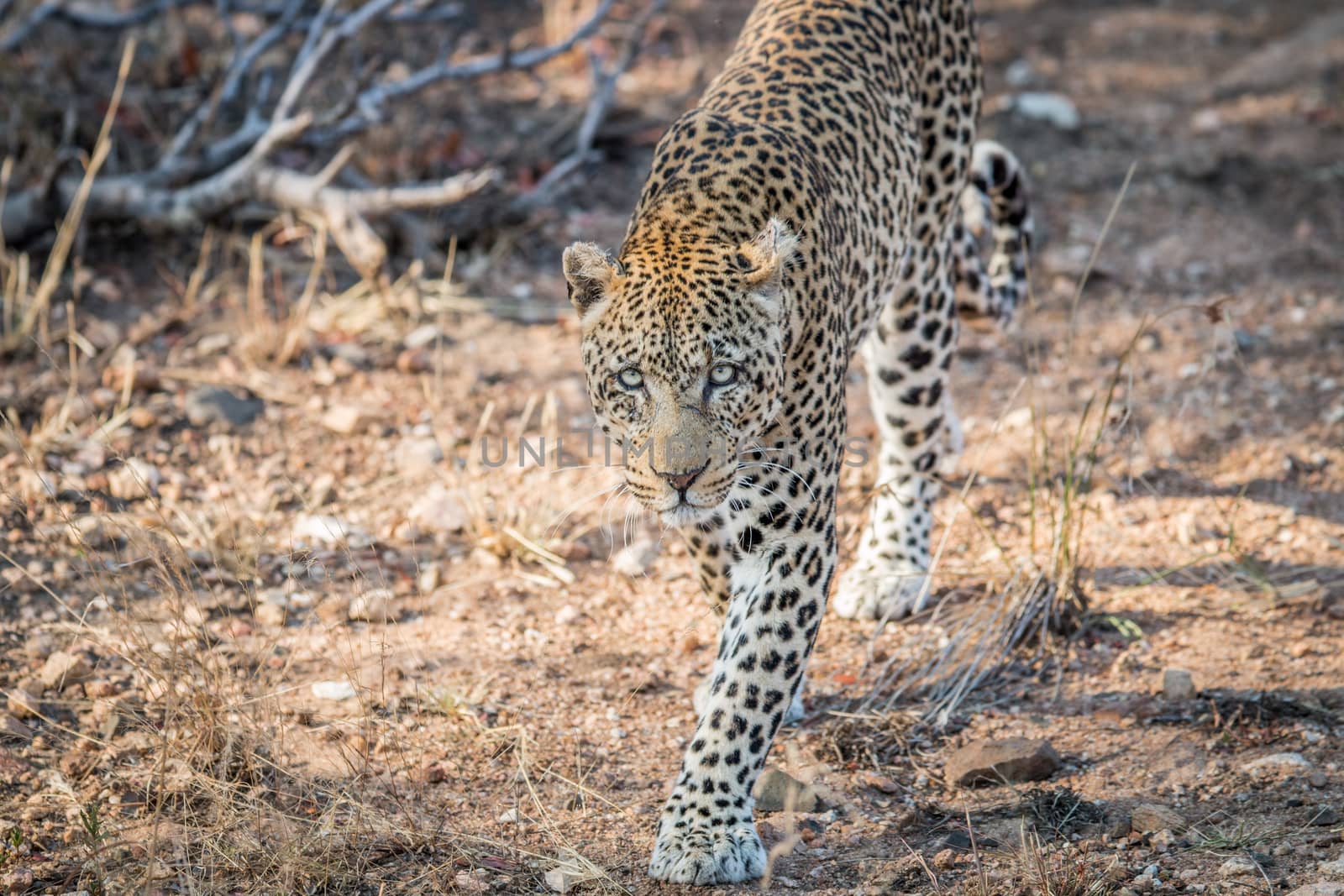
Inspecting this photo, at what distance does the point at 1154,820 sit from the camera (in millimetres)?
4684

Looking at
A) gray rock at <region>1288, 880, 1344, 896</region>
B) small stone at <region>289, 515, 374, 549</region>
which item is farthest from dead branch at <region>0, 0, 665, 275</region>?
gray rock at <region>1288, 880, 1344, 896</region>

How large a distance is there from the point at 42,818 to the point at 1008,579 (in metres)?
3.87

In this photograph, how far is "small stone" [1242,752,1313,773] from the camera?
491cm

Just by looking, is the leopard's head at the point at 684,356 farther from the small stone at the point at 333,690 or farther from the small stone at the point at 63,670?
the small stone at the point at 63,670

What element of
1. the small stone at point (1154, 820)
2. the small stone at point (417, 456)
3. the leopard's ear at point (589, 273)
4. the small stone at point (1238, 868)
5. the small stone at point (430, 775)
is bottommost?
the small stone at point (430, 775)

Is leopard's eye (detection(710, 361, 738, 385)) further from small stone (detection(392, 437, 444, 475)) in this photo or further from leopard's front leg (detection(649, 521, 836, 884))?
small stone (detection(392, 437, 444, 475))

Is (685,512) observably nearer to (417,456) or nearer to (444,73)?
(417,456)

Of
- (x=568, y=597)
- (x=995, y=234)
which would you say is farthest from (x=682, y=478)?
(x=995, y=234)

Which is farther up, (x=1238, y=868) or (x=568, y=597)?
(x=1238, y=868)

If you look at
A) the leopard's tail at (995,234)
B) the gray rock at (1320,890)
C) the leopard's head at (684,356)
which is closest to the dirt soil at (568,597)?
the gray rock at (1320,890)

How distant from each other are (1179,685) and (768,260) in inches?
99.4

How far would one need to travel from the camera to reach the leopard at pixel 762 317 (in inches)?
174

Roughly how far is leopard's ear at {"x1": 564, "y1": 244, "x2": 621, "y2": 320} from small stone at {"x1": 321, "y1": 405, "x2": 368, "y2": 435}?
3143mm

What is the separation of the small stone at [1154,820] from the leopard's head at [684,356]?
175 centimetres
